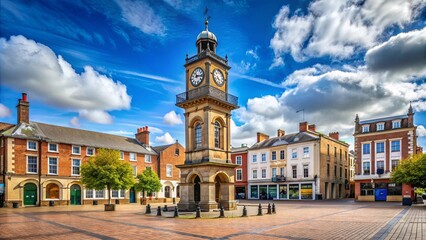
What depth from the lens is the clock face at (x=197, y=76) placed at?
76.2 feet

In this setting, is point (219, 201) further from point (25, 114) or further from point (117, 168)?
point (25, 114)

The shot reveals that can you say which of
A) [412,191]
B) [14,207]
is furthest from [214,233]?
[412,191]

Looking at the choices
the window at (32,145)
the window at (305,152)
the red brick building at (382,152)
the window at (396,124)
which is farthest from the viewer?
the window at (305,152)

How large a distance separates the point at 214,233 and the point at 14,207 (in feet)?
87.2

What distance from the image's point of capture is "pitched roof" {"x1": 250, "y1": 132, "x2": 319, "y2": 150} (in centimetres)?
4384

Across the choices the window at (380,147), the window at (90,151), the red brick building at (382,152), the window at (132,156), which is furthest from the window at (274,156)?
the window at (90,151)

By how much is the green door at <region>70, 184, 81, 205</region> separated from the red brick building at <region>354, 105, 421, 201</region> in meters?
36.1

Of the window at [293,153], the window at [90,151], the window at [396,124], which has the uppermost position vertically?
the window at [396,124]

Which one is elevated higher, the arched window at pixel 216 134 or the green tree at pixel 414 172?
the arched window at pixel 216 134

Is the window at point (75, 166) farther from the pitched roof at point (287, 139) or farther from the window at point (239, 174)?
the pitched roof at point (287, 139)

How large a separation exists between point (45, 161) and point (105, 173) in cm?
1241

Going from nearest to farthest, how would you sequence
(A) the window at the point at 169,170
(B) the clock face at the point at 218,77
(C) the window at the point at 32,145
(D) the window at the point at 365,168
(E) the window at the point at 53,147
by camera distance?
(B) the clock face at the point at 218,77
(C) the window at the point at 32,145
(E) the window at the point at 53,147
(D) the window at the point at 365,168
(A) the window at the point at 169,170

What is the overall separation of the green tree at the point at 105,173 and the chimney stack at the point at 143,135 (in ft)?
64.6

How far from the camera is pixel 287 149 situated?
1793 inches
